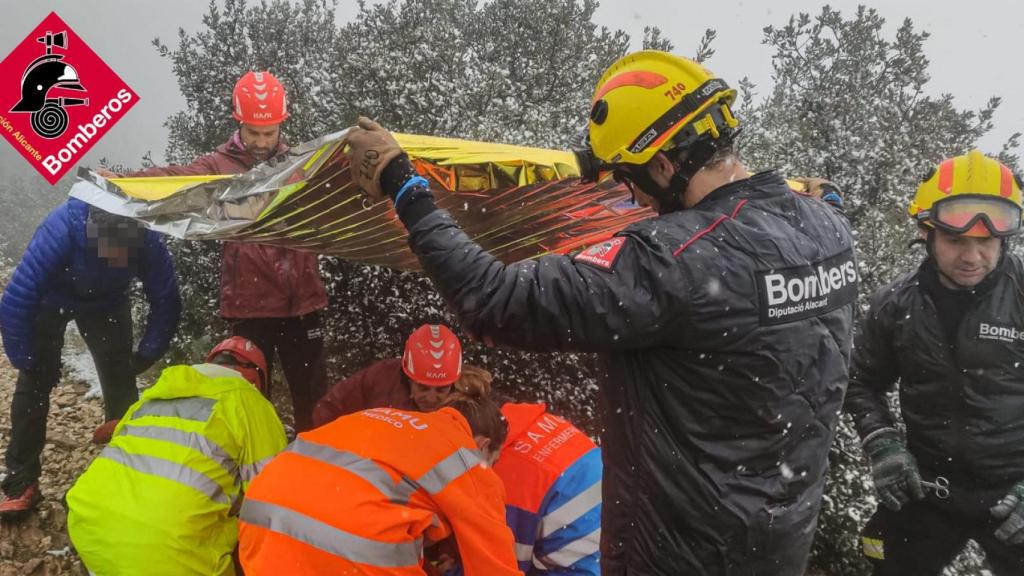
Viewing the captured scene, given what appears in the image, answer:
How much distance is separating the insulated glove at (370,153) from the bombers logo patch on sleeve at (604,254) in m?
0.52

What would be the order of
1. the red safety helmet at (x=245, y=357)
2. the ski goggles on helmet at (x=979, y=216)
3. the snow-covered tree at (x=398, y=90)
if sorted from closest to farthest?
the ski goggles on helmet at (x=979, y=216), the red safety helmet at (x=245, y=357), the snow-covered tree at (x=398, y=90)

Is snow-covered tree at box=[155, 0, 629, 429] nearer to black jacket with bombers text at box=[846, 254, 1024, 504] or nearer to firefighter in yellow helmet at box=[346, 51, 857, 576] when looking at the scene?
black jacket with bombers text at box=[846, 254, 1024, 504]

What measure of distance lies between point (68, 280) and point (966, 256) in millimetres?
4068

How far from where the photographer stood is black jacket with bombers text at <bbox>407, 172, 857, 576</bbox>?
4.54ft

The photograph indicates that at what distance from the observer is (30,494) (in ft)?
11.9

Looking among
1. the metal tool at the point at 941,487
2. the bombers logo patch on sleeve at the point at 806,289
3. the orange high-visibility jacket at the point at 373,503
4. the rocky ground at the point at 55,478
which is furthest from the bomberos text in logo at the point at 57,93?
the metal tool at the point at 941,487

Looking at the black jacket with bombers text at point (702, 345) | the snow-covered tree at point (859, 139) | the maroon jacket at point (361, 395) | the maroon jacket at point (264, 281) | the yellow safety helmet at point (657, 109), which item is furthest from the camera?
the snow-covered tree at point (859, 139)

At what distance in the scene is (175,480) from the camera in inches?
90.4

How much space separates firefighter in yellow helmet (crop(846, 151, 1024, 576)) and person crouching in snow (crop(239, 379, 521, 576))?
1676 mm

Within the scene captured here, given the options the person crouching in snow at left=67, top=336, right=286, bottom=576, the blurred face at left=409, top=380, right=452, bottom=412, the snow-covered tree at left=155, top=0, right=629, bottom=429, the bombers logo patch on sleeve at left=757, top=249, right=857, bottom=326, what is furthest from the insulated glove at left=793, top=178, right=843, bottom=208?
the snow-covered tree at left=155, top=0, right=629, bottom=429

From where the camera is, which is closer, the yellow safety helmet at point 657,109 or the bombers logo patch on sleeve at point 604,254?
the bombers logo patch on sleeve at point 604,254

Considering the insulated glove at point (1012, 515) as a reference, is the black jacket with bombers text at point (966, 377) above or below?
above

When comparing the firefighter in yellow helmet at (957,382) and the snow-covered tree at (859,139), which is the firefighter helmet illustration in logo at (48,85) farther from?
the firefighter in yellow helmet at (957,382)

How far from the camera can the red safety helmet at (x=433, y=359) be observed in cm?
308
